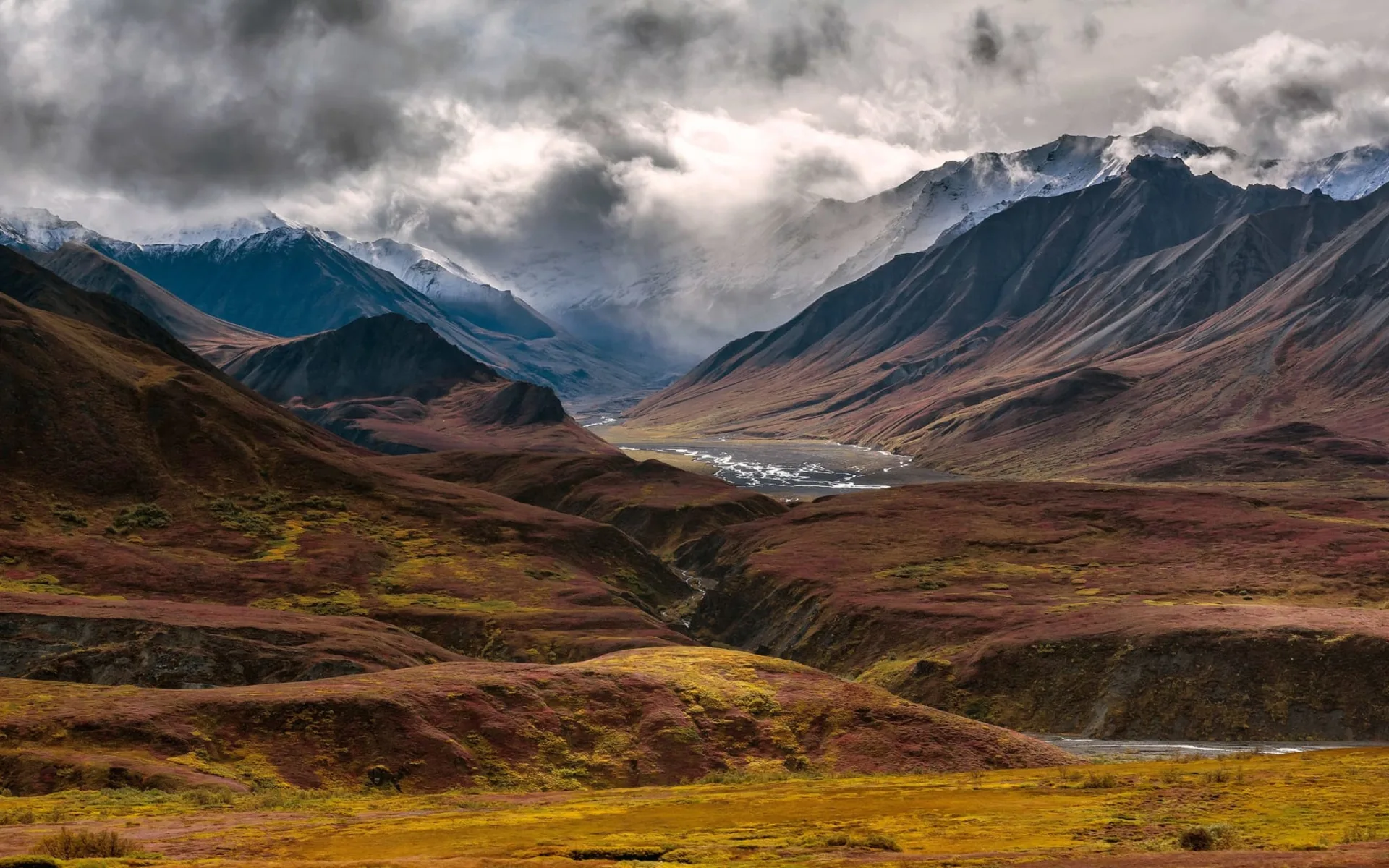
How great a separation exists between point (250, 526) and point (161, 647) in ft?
203

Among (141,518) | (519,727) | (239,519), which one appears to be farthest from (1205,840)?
(239,519)

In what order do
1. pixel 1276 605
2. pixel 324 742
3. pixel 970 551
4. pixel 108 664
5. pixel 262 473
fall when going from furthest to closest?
pixel 970 551, pixel 262 473, pixel 1276 605, pixel 108 664, pixel 324 742

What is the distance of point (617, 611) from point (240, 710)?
73.2 metres

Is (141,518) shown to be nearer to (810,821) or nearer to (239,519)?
(239,519)

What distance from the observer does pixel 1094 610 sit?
128250 mm

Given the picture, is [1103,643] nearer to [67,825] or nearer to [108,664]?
[108,664]

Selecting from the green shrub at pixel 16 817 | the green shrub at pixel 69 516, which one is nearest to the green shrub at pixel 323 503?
the green shrub at pixel 69 516

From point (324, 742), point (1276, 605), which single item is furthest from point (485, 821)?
point (1276, 605)

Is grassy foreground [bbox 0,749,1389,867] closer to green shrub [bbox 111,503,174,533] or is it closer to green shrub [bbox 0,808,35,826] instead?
green shrub [bbox 0,808,35,826]

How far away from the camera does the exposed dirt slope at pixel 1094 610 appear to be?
336 ft

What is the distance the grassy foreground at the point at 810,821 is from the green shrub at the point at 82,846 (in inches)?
41.5

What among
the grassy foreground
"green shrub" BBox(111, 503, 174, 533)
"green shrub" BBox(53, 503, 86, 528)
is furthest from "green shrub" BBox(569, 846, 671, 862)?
"green shrub" BBox(53, 503, 86, 528)

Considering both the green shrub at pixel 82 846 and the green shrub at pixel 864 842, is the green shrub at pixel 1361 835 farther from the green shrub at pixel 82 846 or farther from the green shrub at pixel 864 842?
the green shrub at pixel 82 846

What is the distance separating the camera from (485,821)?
44844 millimetres
